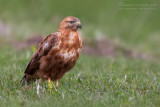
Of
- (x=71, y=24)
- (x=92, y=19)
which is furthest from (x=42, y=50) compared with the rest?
(x=92, y=19)

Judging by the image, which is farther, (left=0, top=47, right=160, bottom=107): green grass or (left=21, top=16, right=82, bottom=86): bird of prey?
(left=21, top=16, right=82, bottom=86): bird of prey

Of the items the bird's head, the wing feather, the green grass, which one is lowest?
the green grass

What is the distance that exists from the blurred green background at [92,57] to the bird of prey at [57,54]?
0.30 meters

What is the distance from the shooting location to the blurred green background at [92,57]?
5.33 metres

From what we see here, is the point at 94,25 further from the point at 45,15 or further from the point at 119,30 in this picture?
the point at 45,15

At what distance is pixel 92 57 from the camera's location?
11742 mm

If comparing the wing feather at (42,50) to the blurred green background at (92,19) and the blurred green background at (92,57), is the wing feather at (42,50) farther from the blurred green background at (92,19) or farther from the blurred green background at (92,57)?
the blurred green background at (92,19)

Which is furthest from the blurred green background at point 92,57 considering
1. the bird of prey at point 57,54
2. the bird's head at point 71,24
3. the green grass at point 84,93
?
the bird's head at point 71,24

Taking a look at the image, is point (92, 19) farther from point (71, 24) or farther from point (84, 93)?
point (84, 93)

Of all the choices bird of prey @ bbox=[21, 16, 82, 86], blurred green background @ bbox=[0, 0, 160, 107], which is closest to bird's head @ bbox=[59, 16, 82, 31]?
bird of prey @ bbox=[21, 16, 82, 86]

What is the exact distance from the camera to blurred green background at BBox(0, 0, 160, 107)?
210 inches

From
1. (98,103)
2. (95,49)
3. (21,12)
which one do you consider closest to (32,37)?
(95,49)

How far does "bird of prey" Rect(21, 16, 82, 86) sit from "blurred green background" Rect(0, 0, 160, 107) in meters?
0.30

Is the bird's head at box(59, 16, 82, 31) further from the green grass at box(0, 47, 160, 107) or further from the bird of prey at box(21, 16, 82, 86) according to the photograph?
the green grass at box(0, 47, 160, 107)
